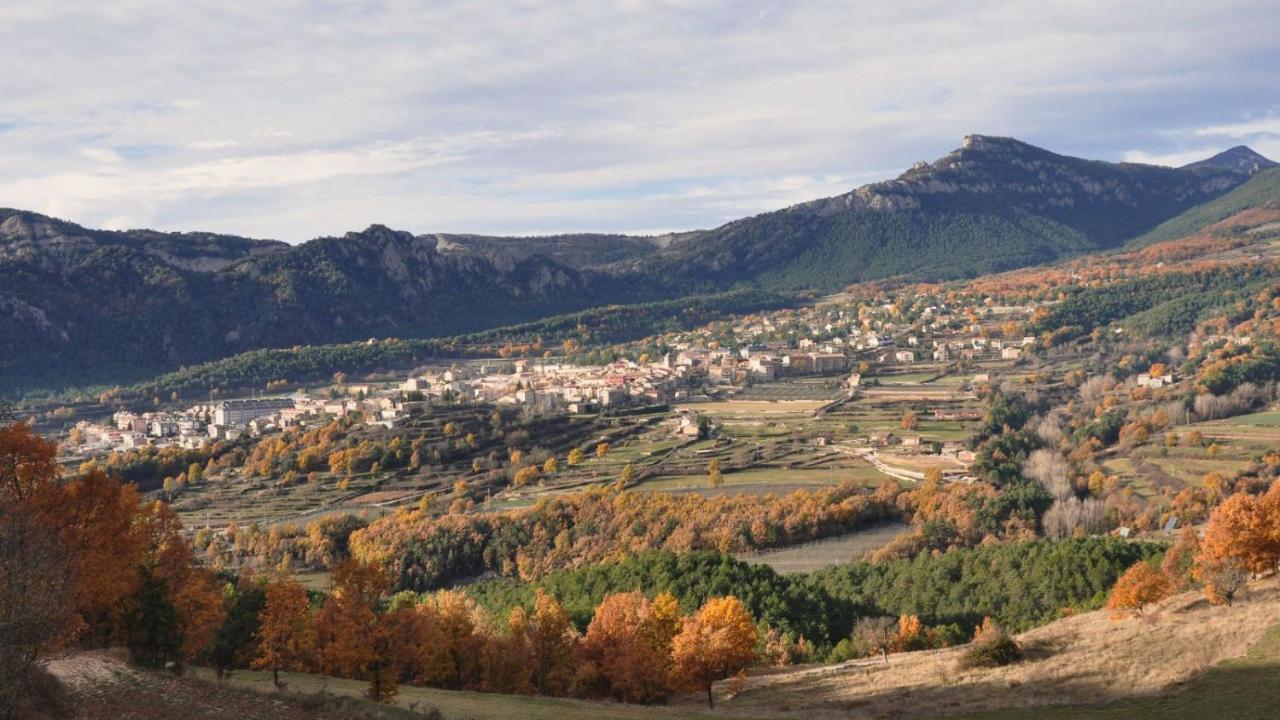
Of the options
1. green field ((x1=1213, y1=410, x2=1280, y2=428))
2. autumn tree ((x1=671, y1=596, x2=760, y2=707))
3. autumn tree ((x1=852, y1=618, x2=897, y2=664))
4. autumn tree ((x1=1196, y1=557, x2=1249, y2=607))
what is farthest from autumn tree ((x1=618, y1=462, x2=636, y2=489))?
green field ((x1=1213, y1=410, x2=1280, y2=428))

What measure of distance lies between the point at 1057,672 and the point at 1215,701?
20.8 feet

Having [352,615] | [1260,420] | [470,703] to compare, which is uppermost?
[352,615]

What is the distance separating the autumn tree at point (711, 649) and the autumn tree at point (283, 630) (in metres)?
12.6

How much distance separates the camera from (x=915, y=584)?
182 ft

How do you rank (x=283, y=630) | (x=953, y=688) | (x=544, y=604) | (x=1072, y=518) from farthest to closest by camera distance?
(x=1072, y=518)
(x=544, y=604)
(x=953, y=688)
(x=283, y=630)

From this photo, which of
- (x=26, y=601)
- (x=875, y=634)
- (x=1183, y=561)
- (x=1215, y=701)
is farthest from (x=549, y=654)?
(x=1183, y=561)

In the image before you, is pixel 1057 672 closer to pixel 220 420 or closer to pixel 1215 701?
pixel 1215 701

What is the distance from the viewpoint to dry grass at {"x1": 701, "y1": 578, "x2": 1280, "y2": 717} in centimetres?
3023

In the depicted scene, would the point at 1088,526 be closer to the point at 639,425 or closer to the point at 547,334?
the point at 639,425

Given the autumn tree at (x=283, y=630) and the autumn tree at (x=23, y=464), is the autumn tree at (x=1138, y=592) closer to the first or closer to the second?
the autumn tree at (x=283, y=630)

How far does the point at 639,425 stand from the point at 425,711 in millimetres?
82311

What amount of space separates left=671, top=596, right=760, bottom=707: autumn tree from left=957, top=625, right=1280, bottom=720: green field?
10874 millimetres

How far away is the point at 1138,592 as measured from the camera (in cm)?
3825

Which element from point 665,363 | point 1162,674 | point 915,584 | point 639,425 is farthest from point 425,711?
point 665,363
